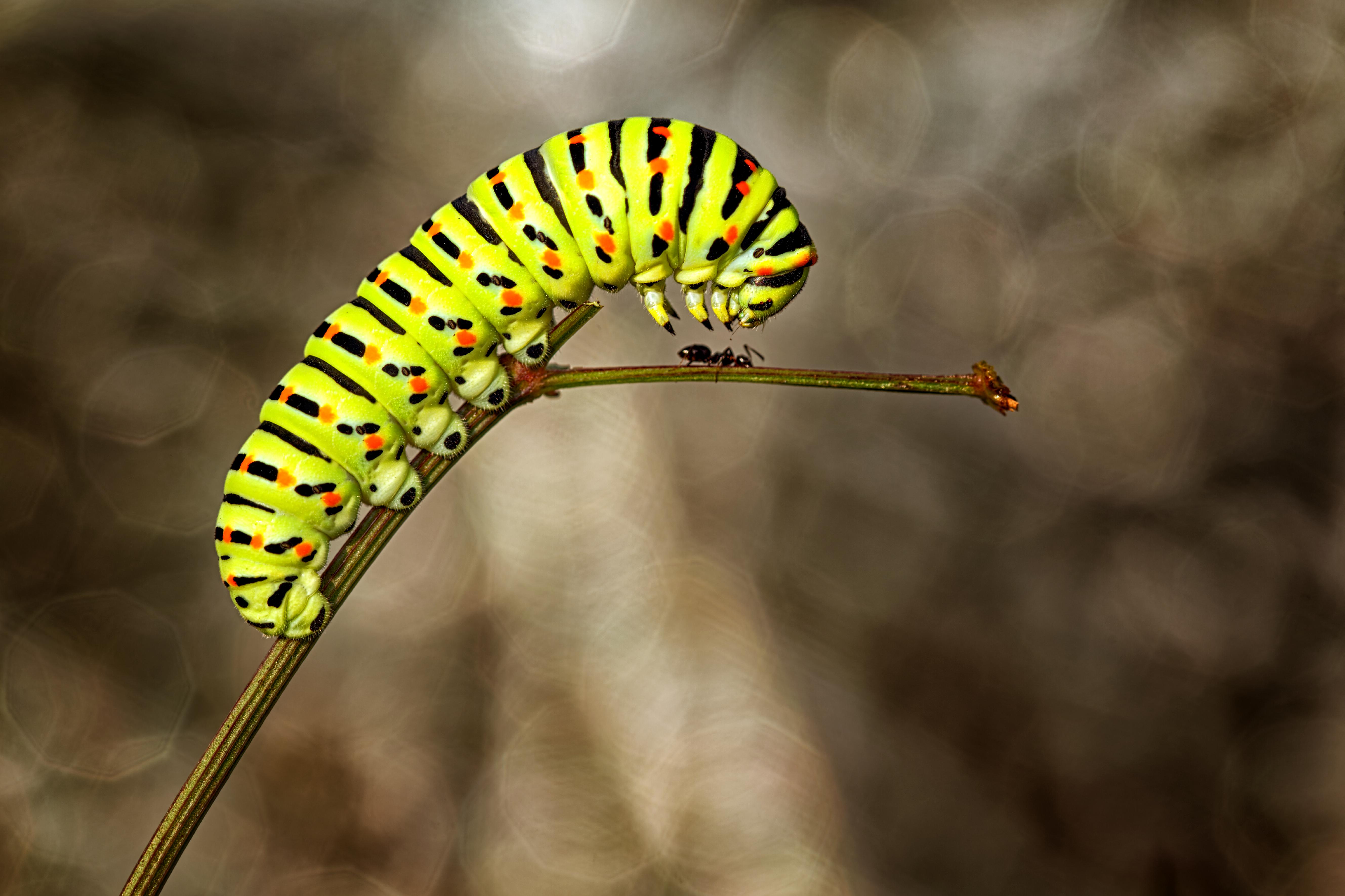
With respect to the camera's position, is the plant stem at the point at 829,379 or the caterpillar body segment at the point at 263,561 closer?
the plant stem at the point at 829,379

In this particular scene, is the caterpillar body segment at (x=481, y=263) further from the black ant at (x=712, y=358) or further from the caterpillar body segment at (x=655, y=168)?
the black ant at (x=712, y=358)

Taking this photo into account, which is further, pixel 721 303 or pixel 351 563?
pixel 721 303

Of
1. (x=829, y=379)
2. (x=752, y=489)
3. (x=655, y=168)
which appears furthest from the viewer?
(x=752, y=489)

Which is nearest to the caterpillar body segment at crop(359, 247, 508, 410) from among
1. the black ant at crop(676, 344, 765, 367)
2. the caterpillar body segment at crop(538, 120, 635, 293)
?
Result: the caterpillar body segment at crop(538, 120, 635, 293)

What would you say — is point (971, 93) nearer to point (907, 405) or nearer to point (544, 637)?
point (907, 405)

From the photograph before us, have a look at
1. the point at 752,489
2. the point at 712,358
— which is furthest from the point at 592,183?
the point at 752,489

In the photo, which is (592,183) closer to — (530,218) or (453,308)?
(530,218)

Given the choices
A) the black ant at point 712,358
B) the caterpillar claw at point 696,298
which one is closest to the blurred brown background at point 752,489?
the caterpillar claw at point 696,298
